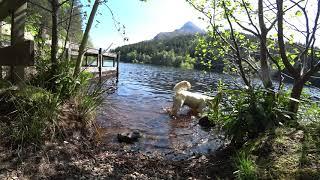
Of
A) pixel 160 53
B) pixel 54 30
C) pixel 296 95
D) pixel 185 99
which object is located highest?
pixel 160 53

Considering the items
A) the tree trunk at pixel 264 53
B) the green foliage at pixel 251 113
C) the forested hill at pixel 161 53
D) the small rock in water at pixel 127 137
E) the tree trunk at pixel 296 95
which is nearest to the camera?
the green foliage at pixel 251 113

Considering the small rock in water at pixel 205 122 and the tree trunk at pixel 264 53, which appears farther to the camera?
the small rock in water at pixel 205 122

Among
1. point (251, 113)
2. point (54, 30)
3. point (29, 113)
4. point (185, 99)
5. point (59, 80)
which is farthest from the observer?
point (185, 99)

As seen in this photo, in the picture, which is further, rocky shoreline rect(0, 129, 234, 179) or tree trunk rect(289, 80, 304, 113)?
tree trunk rect(289, 80, 304, 113)

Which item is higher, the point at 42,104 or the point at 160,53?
the point at 160,53

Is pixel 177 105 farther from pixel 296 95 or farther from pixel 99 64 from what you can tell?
pixel 99 64

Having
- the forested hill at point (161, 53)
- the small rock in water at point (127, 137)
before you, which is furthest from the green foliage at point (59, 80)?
the forested hill at point (161, 53)

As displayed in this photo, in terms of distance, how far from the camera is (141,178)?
4.75 metres

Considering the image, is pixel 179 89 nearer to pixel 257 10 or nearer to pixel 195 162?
pixel 257 10

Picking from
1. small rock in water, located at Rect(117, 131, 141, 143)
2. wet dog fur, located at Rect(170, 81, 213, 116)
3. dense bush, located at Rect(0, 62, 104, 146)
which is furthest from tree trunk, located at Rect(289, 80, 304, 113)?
wet dog fur, located at Rect(170, 81, 213, 116)

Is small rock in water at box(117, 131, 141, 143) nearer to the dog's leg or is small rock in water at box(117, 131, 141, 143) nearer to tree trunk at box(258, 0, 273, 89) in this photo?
tree trunk at box(258, 0, 273, 89)

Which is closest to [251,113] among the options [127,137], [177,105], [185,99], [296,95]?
[296,95]

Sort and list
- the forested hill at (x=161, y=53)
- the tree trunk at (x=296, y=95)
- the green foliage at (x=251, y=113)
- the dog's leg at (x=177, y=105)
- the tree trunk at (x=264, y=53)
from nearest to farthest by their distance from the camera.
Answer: the green foliage at (x=251, y=113), the tree trunk at (x=296, y=95), the tree trunk at (x=264, y=53), the dog's leg at (x=177, y=105), the forested hill at (x=161, y=53)

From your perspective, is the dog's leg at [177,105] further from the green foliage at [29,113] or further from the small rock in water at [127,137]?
the green foliage at [29,113]
